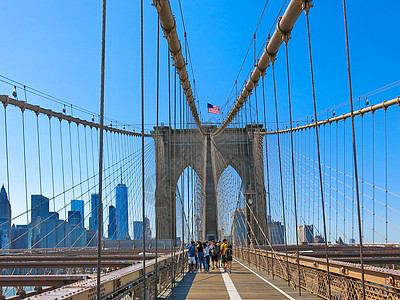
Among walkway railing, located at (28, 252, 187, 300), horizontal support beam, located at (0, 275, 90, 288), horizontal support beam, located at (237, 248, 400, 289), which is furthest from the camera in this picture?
horizontal support beam, located at (0, 275, 90, 288)

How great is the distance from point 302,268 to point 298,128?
1633cm

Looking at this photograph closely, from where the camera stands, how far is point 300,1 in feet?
22.5

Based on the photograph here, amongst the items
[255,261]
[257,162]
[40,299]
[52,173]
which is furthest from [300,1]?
[257,162]

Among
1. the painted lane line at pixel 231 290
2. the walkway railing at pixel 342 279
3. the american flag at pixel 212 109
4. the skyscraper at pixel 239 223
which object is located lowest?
the painted lane line at pixel 231 290

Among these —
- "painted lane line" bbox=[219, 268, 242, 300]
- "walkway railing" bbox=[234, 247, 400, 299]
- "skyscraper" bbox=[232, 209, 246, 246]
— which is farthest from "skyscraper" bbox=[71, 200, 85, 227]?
"walkway railing" bbox=[234, 247, 400, 299]

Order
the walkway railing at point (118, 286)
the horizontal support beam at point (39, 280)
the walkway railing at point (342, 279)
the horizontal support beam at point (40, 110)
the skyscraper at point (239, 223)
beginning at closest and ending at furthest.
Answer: the walkway railing at point (118, 286), the walkway railing at point (342, 279), the horizontal support beam at point (39, 280), the horizontal support beam at point (40, 110), the skyscraper at point (239, 223)

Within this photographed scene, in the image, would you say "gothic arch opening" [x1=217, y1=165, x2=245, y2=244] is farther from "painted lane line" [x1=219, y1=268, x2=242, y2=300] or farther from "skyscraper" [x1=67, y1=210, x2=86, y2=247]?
"painted lane line" [x1=219, y1=268, x2=242, y2=300]

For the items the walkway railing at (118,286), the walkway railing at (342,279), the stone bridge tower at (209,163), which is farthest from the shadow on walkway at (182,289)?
the stone bridge tower at (209,163)

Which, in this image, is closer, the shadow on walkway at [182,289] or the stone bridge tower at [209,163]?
the shadow on walkway at [182,289]

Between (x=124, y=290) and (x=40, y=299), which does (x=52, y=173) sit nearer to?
(x=124, y=290)

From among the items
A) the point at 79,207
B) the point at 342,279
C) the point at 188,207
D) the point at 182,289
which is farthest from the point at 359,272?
the point at 79,207

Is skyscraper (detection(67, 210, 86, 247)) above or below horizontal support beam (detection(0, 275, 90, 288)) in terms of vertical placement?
above

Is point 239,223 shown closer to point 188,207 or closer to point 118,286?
point 188,207

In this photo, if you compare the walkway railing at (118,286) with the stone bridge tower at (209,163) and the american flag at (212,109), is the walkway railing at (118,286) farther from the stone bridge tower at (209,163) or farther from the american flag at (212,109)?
the stone bridge tower at (209,163)
